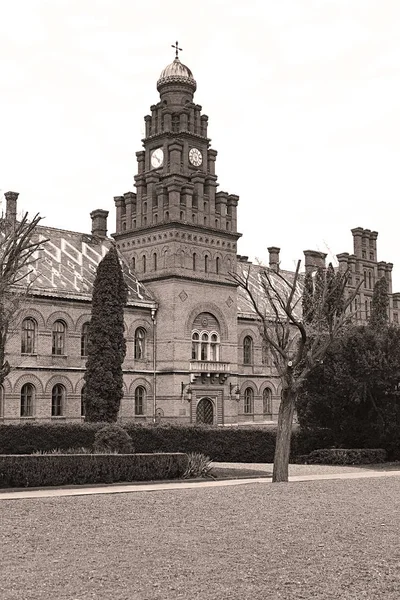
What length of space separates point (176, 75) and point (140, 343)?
18393 mm

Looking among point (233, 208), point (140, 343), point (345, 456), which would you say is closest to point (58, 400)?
point (140, 343)

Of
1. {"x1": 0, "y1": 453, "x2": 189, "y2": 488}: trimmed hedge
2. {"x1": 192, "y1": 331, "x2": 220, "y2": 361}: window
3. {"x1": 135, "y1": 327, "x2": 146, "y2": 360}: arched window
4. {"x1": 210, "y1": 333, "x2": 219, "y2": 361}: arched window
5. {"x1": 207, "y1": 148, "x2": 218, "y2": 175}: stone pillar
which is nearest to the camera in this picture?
{"x1": 0, "y1": 453, "x2": 189, "y2": 488}: trimmed hedge

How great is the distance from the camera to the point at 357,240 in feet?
221

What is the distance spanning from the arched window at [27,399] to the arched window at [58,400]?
1.30 metres

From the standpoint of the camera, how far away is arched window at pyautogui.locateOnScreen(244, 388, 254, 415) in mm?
56903

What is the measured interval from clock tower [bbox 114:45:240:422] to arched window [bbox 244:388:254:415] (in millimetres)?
3925

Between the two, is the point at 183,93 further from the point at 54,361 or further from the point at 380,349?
the point at 380,349

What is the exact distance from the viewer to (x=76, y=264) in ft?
169

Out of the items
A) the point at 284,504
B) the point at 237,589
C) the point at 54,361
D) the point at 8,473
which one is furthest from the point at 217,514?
the point at 54,361

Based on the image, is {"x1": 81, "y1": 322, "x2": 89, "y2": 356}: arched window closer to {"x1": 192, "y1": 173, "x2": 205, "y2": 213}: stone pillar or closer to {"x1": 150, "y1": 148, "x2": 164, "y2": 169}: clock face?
{"x1": 192, "y1": 173, "x2": 205, "y2": 213}: stone pillar

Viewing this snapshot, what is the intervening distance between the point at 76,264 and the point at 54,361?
7315 millimetres

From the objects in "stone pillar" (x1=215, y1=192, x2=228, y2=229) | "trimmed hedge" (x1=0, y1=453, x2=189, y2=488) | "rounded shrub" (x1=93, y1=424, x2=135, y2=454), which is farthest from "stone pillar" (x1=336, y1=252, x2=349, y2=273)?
"trimmed hedge" (x1=0, y1=453, x2=189, y2=488)

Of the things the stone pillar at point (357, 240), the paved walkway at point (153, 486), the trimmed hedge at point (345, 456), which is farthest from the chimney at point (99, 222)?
the paved walkway at point (153, 486)

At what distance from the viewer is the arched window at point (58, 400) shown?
153ft
